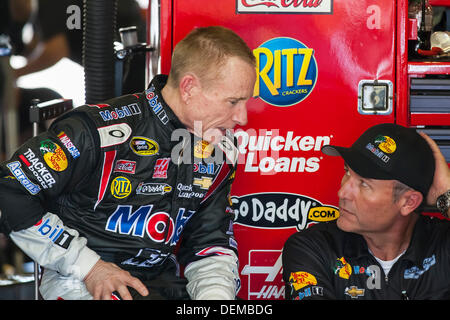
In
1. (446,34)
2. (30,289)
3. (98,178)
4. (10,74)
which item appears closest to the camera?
(98,178)

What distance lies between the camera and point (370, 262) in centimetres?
236

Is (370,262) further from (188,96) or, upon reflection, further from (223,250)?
(188,96)

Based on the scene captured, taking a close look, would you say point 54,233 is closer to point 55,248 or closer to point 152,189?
point 55,248

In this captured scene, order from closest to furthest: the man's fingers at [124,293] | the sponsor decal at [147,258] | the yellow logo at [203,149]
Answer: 1. the man's fingers at [124,293]
2. the sponsor decal at [147,258]
3. the yellow logo at [203,149]

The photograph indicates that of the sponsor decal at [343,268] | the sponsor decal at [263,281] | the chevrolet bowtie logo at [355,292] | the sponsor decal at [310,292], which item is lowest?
the sponsor decal at [263,281]

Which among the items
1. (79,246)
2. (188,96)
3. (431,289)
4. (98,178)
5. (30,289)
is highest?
(188,96)

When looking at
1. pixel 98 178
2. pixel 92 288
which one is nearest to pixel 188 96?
pixel 98 178

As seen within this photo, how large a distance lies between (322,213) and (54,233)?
4.08 ft

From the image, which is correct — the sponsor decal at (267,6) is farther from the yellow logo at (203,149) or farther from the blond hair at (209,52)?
the yellow logo at (203,149)

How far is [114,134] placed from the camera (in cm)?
218

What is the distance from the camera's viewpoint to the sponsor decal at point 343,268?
7.68ft

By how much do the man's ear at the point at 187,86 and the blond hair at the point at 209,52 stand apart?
0.06 feet

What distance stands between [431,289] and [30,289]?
259 centimetres

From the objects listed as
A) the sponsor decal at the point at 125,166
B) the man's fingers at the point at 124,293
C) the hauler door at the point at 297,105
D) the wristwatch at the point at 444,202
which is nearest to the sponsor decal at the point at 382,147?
the wristwatch at the point at 444,202
